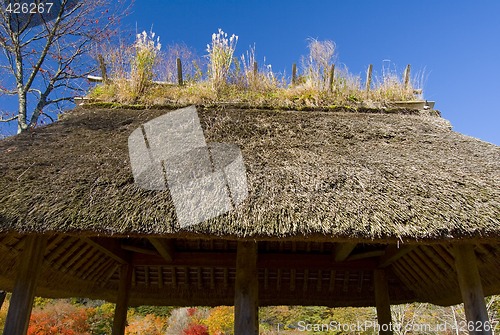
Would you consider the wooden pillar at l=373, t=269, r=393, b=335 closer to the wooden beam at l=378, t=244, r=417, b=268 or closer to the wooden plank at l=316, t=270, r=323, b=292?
the wooden beam at l=378, t=244, r=417, b=268

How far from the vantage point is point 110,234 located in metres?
2.36

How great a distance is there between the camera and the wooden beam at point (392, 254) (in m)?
3.73

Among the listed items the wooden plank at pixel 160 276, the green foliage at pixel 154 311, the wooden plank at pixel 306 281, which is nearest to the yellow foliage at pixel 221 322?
the green foliage at pixel 154 311

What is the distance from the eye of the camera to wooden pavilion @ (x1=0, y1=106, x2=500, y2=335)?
2418 mm

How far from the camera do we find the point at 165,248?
3.87 m

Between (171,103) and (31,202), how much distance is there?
8.11 feet

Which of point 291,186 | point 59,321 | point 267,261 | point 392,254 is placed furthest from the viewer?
point 59,321

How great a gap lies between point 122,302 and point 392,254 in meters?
3.29

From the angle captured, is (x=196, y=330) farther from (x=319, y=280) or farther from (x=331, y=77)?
(x=331, y=77)

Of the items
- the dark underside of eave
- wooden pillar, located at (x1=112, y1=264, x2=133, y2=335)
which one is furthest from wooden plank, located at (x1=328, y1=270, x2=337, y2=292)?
wooden pillar, located at (x1=112, y1=264, x2=133, y2=335)

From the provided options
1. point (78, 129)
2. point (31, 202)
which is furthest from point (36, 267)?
point (78, 129)

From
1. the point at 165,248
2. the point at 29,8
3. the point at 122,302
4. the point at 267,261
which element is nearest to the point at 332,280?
the point at 267,261

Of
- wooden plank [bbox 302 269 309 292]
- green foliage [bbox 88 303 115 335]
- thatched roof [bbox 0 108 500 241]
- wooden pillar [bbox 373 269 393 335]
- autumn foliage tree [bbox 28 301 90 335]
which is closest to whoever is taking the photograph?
thatched roof [bbox 0 108 500 241]

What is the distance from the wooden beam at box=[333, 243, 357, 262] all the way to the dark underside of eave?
1 centimetres
